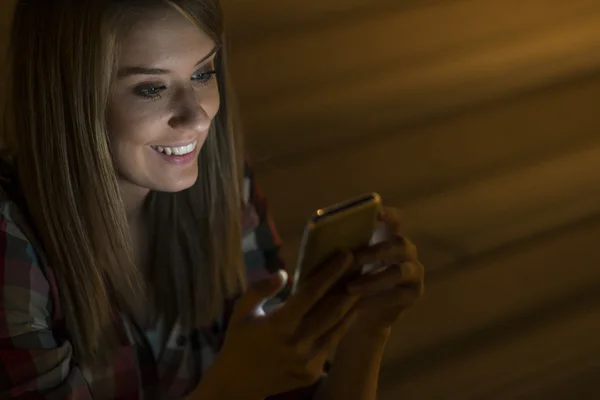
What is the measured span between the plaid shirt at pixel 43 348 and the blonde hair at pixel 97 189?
2 centimetres

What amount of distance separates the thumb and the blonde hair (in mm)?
220

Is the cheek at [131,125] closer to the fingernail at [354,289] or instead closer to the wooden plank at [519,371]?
→ the fingernail at [354,289]

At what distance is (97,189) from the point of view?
873 mm

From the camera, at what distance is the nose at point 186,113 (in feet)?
2.85

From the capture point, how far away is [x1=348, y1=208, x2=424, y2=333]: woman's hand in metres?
0.82

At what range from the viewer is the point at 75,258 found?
2.93 feet

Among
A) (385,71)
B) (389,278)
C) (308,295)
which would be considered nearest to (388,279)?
(389,278)

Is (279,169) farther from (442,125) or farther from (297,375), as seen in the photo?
(297,375)

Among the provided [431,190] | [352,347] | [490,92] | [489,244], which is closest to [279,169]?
[431,190]

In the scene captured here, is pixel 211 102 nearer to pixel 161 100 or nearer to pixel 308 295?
pixel 161 100

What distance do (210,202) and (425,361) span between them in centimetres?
49

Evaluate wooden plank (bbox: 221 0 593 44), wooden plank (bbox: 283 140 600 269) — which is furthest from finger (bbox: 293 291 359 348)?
wooden plank (bbox: 221 0 593 44)

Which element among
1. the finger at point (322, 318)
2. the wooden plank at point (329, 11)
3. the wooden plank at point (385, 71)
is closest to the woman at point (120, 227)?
the finger at point (322, 318)

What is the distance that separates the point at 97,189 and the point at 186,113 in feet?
0.40
